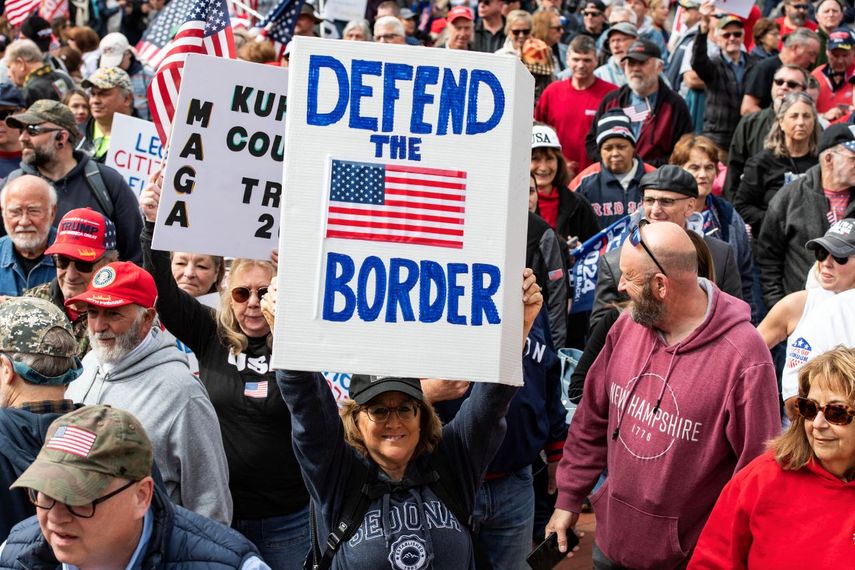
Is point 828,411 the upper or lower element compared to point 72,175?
lower

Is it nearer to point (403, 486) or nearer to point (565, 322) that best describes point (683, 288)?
point (403, 486)

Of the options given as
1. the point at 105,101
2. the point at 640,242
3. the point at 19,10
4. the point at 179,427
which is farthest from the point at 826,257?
the point at 19,10

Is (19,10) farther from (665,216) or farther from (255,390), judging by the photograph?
(255,390)

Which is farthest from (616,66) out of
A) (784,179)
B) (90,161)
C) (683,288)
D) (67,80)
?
(683,288)

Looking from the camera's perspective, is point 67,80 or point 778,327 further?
point 67,80

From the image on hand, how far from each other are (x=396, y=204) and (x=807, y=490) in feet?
5.48

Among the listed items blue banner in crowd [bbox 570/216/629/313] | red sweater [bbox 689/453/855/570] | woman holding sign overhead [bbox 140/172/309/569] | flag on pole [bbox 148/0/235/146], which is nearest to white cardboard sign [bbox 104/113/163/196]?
flag on pole [bbox 148/0/235/146]

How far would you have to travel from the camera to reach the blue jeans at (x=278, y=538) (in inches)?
213

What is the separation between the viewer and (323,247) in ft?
12.5

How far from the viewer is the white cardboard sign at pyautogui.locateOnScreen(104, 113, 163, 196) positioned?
27.9 feet

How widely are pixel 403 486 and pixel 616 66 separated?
889 centimetres

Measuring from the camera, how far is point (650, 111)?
1050cm

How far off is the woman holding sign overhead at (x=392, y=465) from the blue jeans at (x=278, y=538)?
100 centimetres

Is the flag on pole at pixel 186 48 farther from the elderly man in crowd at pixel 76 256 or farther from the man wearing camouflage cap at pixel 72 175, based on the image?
the man wearing camouflage cap at pixel 72 175
